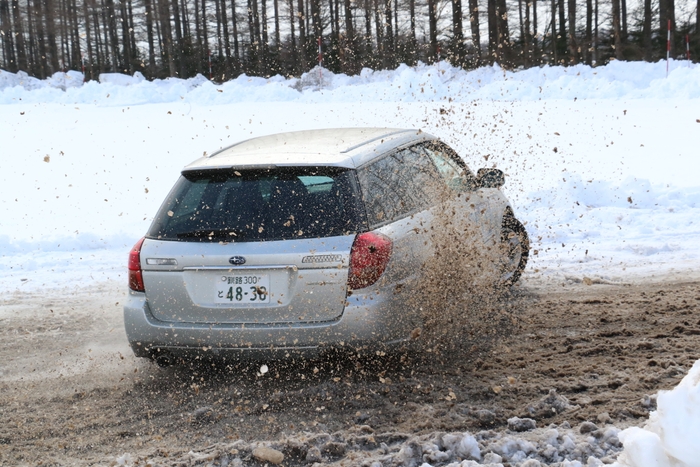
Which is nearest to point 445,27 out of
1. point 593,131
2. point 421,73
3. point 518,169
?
point 421,73

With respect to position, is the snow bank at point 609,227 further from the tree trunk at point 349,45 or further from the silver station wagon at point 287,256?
the tree trunk at point 349,45

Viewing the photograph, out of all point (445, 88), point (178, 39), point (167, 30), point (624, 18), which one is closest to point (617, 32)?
point (624, 18)

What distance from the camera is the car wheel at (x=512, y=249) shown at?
6.46m

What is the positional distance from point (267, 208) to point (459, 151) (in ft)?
29.7

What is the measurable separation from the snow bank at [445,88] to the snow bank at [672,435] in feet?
58.3

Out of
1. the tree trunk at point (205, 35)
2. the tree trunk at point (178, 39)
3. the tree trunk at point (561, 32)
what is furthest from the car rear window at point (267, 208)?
the tree trunk at point (205, 35)

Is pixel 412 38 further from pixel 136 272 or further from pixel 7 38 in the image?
pixel 7 38

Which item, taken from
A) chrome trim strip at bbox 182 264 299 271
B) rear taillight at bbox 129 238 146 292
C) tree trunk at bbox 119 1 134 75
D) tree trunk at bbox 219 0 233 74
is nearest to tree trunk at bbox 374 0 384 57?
tree trunk at bbox 219 0 233 74

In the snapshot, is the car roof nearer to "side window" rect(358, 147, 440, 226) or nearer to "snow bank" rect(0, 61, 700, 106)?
"side window" rect(358, 147, 440, 226)

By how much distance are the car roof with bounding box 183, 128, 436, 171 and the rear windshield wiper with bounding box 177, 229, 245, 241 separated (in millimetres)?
465

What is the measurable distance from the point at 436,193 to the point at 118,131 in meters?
14.2

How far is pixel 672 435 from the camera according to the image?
2.40 meters

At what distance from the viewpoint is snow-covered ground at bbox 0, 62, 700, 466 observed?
325 inches

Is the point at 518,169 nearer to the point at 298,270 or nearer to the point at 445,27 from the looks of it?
the point at 298,270
